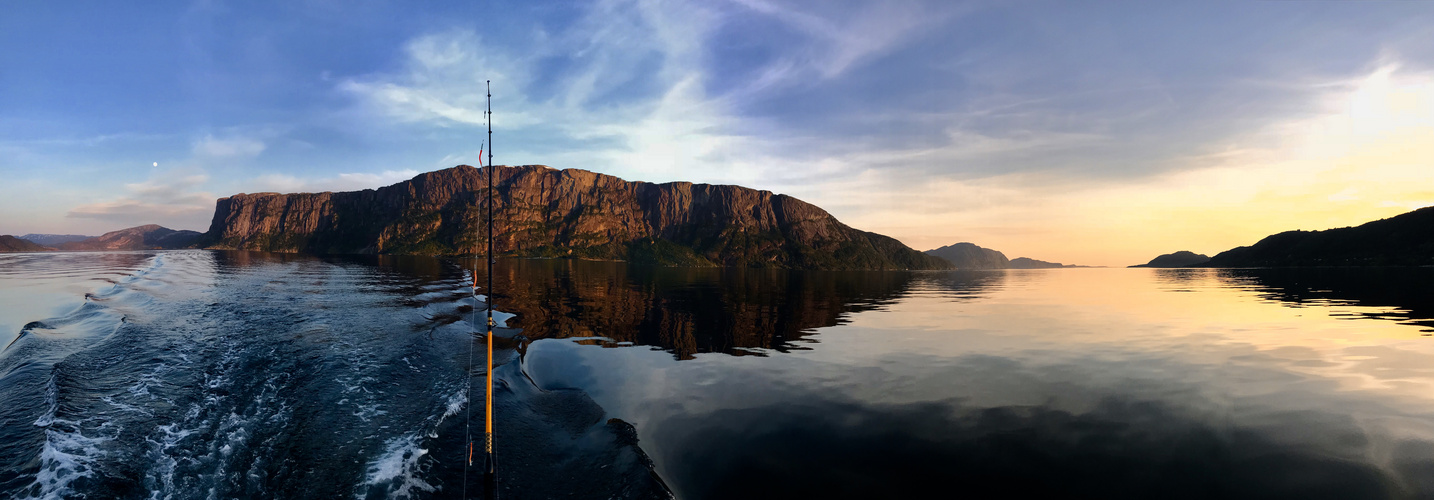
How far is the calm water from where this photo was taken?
39.3ft

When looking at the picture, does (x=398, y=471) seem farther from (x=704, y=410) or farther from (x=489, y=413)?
(x=704, y=410)

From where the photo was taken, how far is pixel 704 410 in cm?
1706

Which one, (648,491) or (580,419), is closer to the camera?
(648,491)

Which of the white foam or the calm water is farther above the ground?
the calm water

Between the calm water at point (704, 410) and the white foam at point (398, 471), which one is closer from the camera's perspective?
the white foam at point (398, 471)

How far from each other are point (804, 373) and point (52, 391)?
2694 cm

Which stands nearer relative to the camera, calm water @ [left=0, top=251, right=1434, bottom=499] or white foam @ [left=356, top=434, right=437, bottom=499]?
white foam @ [left=356, top=434, right=437, bottom=499]

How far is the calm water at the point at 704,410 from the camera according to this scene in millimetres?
11984

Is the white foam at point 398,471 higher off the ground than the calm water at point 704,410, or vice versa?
the calm water at point 704,410

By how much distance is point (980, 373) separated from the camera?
22000 mm

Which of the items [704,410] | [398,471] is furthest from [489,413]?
[704,410]

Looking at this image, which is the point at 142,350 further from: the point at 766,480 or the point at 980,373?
the point at 980,373

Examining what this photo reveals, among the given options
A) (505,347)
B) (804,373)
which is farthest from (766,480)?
(505,347)

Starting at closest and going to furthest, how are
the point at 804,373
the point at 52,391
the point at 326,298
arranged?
the point at 52,391
the point at 804,373
the point at 326,298
